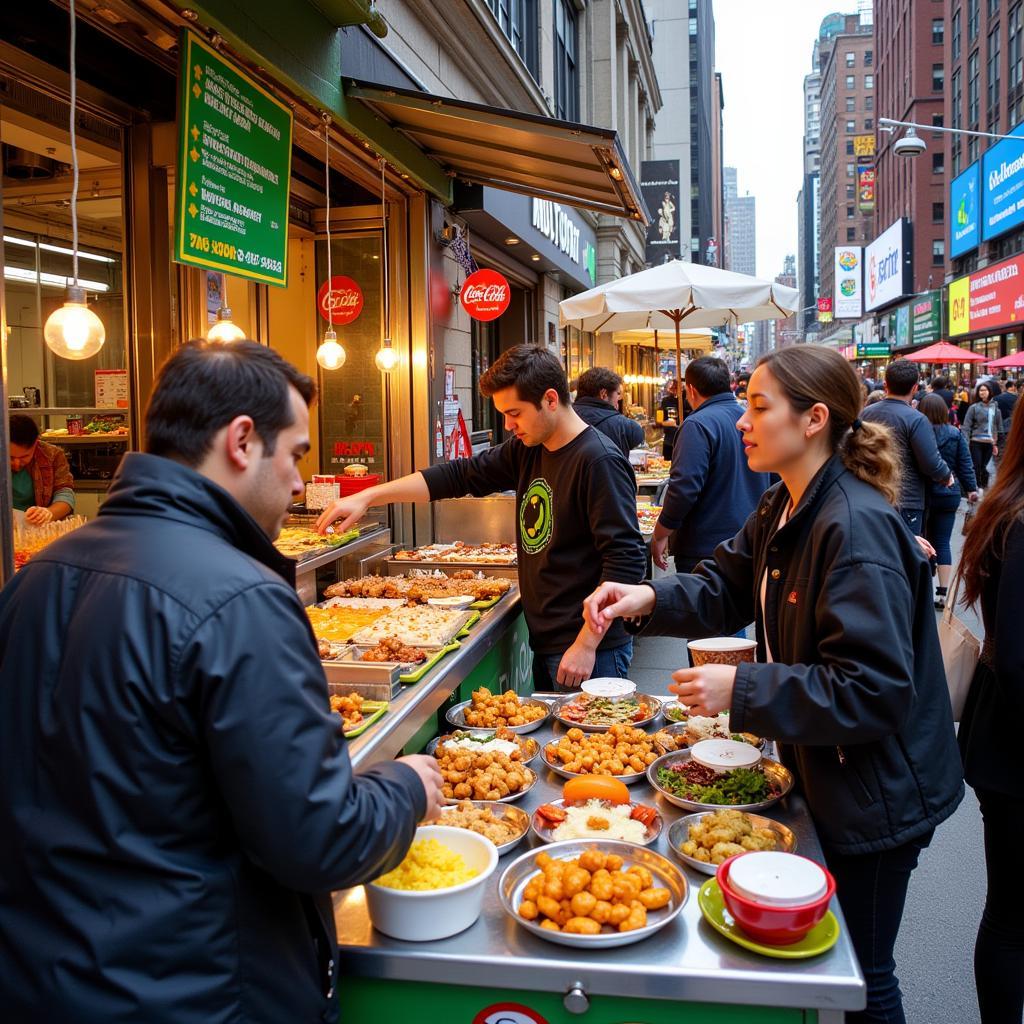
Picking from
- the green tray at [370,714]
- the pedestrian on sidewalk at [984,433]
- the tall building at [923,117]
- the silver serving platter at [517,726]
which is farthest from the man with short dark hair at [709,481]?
the tall building at [923,117]

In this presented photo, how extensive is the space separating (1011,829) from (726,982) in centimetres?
128

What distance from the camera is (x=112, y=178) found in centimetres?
691

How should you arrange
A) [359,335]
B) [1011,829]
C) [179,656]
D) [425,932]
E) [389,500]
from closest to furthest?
[179,656], [425,932], [1011,829], [389,500], [359,335]

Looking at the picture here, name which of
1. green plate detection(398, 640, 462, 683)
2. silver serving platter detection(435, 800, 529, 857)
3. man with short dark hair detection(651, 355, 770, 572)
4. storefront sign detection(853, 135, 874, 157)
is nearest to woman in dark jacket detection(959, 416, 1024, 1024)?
silver serving platter detection(435, 800, 529, 857)

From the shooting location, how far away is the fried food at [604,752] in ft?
10.5

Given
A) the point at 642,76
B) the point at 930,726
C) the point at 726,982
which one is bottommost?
the point at 726,982

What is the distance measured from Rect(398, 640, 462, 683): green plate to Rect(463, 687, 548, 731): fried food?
252 mm

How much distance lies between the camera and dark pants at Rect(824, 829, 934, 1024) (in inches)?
103

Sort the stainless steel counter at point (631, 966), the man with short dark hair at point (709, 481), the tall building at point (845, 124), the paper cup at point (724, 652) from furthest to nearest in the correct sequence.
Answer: the tall building at point (845, 124), the man with short dark hair at point (709, 481), the paper cup at point (724, 652), the stainless steel counter at point (631, 966)

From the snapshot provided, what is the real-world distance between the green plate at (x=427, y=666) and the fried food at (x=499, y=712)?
0.83ft

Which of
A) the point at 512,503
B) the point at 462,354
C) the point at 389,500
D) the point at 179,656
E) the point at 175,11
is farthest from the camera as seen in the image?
the point at 462,354

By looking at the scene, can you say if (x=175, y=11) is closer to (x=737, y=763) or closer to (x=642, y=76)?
(x=737, y=763)

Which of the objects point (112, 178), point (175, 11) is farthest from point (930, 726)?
point (112, 178)

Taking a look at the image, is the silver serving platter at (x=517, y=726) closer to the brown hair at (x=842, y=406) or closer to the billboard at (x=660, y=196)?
Result: the brown hair at (x=842, y=406)
